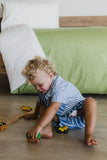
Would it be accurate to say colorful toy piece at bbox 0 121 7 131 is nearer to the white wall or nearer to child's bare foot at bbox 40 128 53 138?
child's bare foot at bbox 40 128 53 138

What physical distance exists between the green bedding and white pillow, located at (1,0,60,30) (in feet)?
2.56

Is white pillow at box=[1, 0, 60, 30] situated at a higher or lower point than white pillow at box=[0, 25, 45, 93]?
higher

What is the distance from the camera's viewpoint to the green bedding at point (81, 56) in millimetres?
1721

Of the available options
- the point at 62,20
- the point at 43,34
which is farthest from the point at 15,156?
the point at 62,20

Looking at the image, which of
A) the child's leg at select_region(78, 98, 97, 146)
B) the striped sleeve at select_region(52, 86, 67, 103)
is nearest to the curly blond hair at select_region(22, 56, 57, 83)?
the striped sleeve at select_region(52, 86, 67, 103)

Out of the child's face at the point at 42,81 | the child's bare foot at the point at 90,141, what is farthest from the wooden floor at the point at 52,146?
the child's face at the point at 42,81

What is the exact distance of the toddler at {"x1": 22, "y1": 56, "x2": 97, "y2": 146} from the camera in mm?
1115

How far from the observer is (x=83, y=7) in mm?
2674

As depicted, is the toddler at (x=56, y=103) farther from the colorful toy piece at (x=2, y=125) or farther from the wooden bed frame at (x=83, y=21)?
the wooden bed frame at (x=83, y=21)

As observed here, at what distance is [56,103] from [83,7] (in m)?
1.82

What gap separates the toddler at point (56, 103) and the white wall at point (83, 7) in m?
1.64

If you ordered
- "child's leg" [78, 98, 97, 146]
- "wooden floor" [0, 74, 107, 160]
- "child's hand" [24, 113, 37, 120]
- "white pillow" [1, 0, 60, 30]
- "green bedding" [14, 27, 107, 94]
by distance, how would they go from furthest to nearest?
1. "white pillow" [1, 0, 60, 30]
2. "green bedding" [14, 27, 107, 94]
3. "child's hand" [24, 113, 37, 120]
4. "child's leg" [78, 98, 97, 146]
5. "wooden floor" [0, 74, 107, 160]

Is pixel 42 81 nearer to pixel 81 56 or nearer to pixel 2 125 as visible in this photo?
pixel 2 125

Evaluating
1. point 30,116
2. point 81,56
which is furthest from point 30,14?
point 30,116
